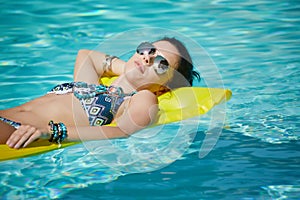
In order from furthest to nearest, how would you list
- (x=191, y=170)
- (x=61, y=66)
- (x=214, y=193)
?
(x=61, y=66), (x=191, y=170), (x=214, y=193)

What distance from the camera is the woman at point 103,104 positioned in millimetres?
3281

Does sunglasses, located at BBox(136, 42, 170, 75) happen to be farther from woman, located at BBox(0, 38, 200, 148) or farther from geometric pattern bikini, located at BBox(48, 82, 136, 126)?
geometric pattern bikini, located at BBox(48, 82, 136, 126)

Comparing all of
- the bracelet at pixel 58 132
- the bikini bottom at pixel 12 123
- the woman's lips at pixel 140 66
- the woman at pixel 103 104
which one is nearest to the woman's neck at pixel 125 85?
the woman at pixel 103 104

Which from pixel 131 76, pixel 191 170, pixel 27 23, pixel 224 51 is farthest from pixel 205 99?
pixel 27 23

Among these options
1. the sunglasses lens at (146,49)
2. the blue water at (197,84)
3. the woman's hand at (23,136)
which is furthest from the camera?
the sunglasses lens at (146,49)

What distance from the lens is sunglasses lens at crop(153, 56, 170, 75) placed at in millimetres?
3748

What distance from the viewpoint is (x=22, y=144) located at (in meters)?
3.13

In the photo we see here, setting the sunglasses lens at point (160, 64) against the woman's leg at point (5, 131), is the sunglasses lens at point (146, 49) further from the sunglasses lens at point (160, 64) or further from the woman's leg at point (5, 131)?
the woman's leg at point (5, 131)

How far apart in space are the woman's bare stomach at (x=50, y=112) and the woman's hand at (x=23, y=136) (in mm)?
276

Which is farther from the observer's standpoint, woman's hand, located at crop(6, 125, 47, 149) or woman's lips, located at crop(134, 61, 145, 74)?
woman's lips, located at crop(134, 61, 145, 74)

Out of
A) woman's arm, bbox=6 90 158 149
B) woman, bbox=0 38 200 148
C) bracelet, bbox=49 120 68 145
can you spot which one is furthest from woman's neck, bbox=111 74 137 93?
bracelet, bbox=49 120 68 145

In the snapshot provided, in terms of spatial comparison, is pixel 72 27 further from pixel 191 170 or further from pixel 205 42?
A: pixel 191 170

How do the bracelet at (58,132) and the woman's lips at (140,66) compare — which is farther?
the woman's lips at (140,66)

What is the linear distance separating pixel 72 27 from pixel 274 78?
2.88 m
